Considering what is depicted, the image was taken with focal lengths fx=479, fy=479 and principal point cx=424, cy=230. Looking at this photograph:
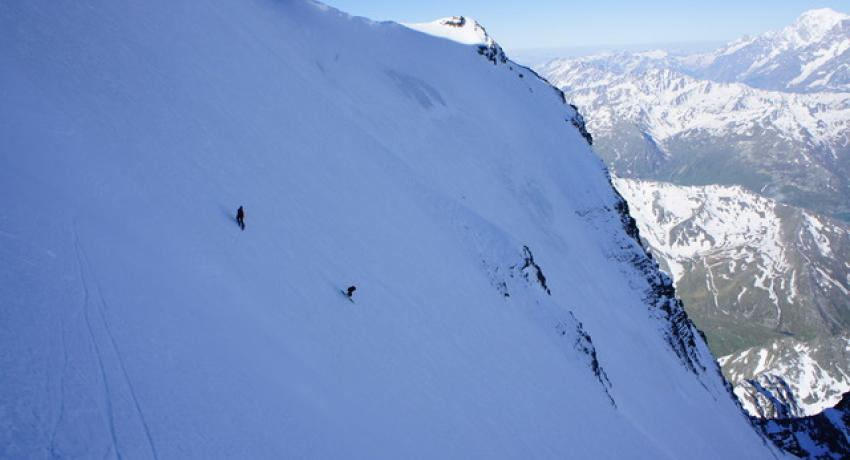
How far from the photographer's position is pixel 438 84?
7075cm

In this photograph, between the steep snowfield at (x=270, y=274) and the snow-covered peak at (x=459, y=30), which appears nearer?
the steep snowfield at (x=270, y=274)

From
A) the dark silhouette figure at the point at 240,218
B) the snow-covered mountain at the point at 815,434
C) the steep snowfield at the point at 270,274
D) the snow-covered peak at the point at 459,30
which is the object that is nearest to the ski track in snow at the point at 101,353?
the steep snowfield at the point at 270,274

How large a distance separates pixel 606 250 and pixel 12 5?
67815mm

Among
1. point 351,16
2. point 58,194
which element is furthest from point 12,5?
point 351,16

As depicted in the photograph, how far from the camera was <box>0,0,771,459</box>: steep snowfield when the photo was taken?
11.8 m

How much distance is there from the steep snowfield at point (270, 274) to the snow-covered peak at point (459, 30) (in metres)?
28.2

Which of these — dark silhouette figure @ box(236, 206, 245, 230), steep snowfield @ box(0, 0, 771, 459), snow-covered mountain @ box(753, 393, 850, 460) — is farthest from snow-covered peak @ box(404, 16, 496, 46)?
snow-covered mountain @ box(753, 393, 850, 460)

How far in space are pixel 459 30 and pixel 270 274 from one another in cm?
8121

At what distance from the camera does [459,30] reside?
90250 mm

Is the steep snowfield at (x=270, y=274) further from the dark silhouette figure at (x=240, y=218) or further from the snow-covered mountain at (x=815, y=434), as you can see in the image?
the snow-covered mountain at (x=815, y=434)

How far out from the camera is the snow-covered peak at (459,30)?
84.3 meters

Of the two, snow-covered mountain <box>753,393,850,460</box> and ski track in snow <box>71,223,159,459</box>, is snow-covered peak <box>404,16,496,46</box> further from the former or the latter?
snow-covered mountain <box>753,393,850,460</box>

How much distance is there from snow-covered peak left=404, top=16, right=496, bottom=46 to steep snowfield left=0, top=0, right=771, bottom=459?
92.6ft

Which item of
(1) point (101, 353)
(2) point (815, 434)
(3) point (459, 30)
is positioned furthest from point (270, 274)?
(2) point (815, 434)
